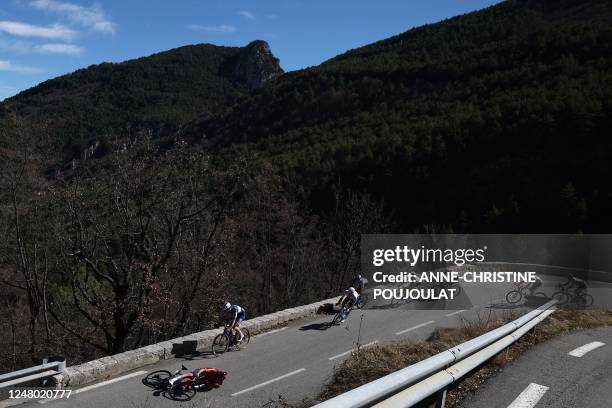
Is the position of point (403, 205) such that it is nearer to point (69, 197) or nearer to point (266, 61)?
point (69, 197)

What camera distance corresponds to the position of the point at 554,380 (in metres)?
5.48

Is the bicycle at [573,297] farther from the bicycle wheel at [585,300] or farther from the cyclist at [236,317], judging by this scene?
the cyclist at [236,317]

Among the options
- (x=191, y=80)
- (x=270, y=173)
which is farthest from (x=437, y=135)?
(x=191, y=80)

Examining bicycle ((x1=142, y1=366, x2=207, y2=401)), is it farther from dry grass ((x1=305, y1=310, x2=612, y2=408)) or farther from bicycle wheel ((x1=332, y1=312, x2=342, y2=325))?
bicycle wheel ((x1=332, y1=312, x2=342, y2=325))

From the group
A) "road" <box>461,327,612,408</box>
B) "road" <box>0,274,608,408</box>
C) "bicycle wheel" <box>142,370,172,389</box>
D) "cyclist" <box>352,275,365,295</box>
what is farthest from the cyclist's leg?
"road" <box>461,327,612,408</box>

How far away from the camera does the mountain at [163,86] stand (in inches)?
3986

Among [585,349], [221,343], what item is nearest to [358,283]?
[221,343]

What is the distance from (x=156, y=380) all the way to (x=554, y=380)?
6706mm

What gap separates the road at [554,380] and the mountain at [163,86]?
254 ft

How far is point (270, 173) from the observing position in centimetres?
3203

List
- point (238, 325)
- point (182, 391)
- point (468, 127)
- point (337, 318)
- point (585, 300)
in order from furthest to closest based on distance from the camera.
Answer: point (468, 127) < point (585, 300) < point (337, 318) < point (238, 325) < point (182, 391)

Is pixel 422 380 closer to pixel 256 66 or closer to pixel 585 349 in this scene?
pixel 585 349

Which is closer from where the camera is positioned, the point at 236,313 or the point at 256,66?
the point at 236,313

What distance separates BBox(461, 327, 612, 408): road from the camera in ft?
15.8
